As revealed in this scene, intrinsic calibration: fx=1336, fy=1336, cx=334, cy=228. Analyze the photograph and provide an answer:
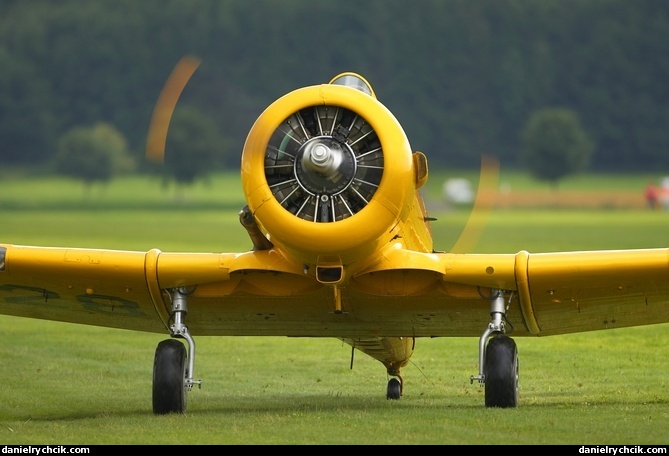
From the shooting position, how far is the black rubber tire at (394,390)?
541 inches

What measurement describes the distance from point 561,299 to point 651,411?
1240 millimetres

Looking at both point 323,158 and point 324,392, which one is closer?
point 323,158

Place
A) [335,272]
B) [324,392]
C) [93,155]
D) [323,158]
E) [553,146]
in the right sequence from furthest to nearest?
1. [553,146]
2. [93,155]
3. [324,392]
4. [335,272]
5. [323,158]

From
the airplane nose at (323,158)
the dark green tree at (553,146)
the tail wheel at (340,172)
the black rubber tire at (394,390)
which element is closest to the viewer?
the airplane nose at (323,158)

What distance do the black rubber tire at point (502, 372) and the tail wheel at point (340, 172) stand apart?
71.5 inches

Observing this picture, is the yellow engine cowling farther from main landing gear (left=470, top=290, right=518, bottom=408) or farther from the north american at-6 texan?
main landing gear (left=470, top=290, right=518, bottom=408)

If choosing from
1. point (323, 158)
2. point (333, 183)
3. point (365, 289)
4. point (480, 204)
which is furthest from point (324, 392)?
point (323, 158)

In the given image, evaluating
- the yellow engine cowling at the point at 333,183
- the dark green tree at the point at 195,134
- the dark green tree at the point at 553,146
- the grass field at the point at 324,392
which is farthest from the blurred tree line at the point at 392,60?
the yellow engine cowling at the point at 333,183

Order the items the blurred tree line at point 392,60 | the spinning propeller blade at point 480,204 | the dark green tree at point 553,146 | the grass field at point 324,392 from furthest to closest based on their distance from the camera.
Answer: the dark green tree at point 553,146 < the blurred tree line at point 392,60 < the spinning propeller blade at point 480,204 < the grass field at point 324,392

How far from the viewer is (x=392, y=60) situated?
91.4m

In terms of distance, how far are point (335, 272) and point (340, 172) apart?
2.89 ft

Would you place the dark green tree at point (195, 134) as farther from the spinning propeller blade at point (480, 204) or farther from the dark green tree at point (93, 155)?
the dark green tree at point (93, 155)

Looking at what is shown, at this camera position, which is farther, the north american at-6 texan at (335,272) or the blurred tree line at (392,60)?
the blurred tree line at (392,60)

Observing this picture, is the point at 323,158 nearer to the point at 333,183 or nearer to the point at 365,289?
the point at 333,183
